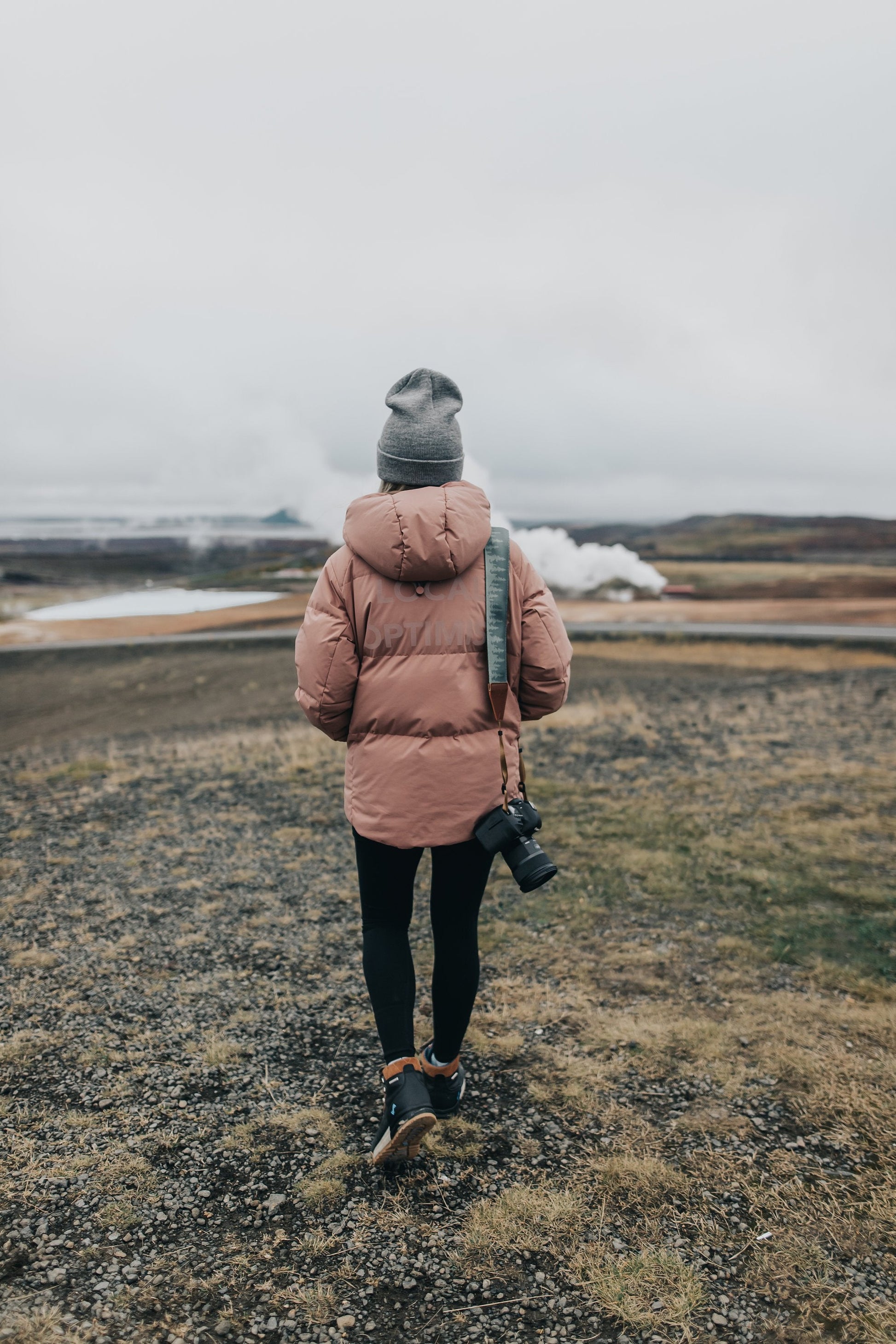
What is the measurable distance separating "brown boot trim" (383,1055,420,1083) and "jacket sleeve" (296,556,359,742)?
95 centimetres

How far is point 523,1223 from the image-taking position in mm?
2051

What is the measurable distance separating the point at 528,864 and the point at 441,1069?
0.85 meters

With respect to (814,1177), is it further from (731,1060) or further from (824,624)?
(824,624)

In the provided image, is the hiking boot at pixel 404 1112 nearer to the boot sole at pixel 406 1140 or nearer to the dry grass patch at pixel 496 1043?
the boot sole at pixel 406 1140

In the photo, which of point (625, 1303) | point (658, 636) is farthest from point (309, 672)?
point (658, 636)

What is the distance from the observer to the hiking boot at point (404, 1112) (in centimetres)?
209

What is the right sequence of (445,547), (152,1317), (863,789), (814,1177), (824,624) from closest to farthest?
(152,1317), (445,547), (814,1177), (863,789), (824,624)

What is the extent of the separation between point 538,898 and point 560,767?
120 inches

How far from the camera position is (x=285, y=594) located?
3347cm

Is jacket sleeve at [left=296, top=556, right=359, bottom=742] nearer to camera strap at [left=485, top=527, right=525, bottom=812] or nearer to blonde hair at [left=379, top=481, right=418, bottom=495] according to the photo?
blonde hair at [left=379, top=481, right=418, bottom=495]

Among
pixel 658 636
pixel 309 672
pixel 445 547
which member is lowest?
pixel 658 636

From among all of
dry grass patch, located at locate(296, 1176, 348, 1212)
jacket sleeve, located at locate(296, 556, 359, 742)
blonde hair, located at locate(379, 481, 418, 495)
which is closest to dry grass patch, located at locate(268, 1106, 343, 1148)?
dry grass patch, located at locate(296, 1176, 348, 1212)

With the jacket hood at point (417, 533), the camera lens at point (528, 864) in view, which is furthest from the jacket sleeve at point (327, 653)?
the camera lens at point (528, 864)

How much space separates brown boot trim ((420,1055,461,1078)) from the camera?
8.07 feet
